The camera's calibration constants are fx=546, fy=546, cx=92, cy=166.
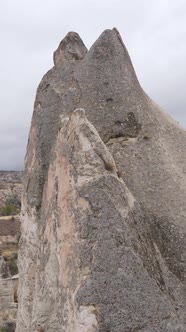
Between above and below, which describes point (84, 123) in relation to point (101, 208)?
above

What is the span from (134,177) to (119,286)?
40.3 inches

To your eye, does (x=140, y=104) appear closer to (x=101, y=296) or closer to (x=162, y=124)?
(x=162, y=124)

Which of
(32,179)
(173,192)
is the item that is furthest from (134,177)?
(32,179)

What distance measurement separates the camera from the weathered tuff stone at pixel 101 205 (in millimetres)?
3193

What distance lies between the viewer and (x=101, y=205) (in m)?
3.35

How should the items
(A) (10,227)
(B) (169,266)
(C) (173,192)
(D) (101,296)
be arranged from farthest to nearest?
(A) (10,227) < (C) (173,192) < (B) (169,266) < (D) (101,296)

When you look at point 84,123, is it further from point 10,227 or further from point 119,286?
point 10,227

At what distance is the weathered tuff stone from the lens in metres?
3.19

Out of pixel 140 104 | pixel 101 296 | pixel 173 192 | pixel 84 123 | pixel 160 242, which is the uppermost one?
pixel 140 104

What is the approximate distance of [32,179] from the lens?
4.45 meters

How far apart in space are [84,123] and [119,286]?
113 centimetres

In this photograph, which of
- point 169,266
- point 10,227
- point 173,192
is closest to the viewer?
point 169,266

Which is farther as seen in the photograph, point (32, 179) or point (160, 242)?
point (32, 179)

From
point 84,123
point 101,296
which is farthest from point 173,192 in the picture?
point 101,296
